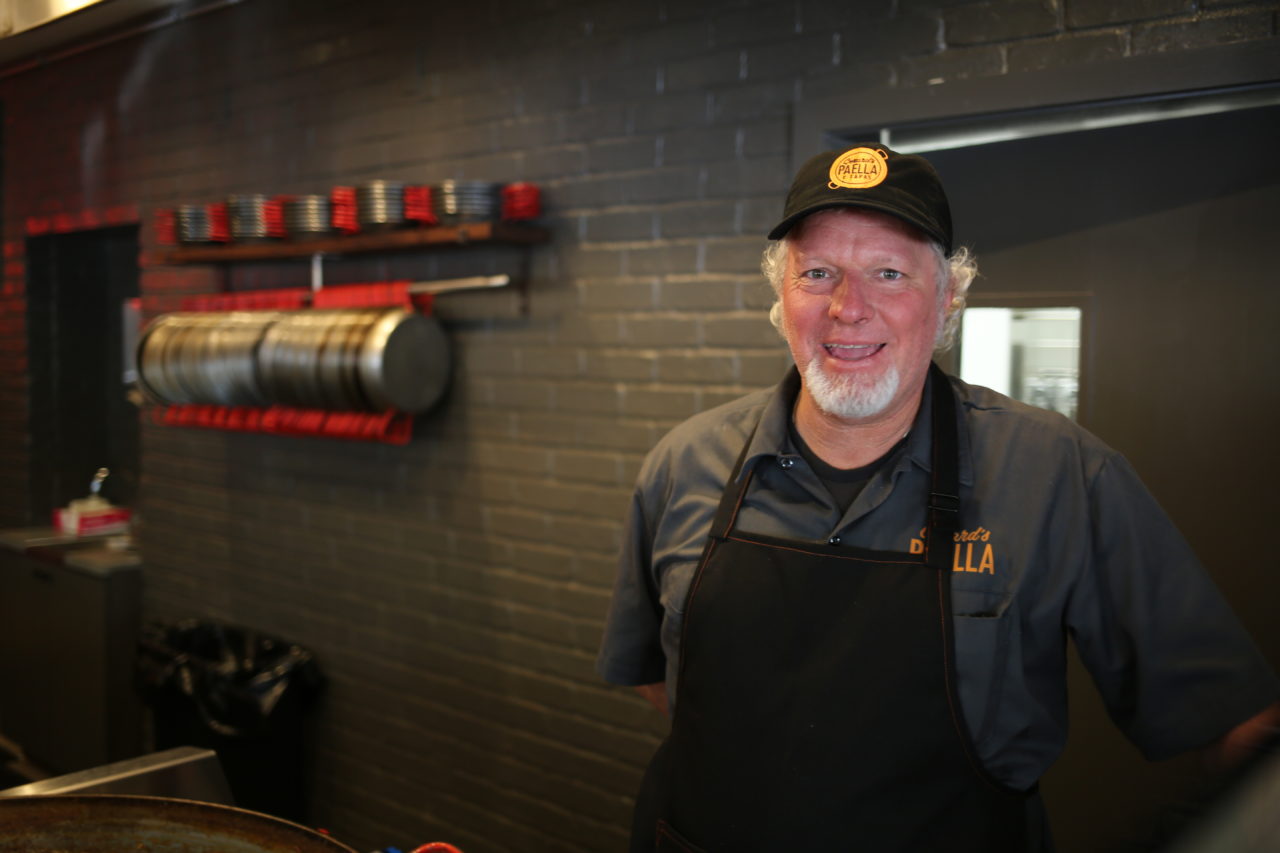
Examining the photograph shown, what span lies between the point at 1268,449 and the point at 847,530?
1.03 metres

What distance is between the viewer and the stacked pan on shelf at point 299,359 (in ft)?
9.82

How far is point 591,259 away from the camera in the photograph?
2.84 m

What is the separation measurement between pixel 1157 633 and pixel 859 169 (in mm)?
822

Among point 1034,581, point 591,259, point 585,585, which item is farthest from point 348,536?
point 1034,581

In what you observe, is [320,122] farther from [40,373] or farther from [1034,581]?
[1034,581]

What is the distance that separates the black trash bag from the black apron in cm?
221

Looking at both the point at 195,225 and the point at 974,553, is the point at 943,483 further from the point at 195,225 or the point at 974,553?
the point at 195,225

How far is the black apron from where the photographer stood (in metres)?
1.39

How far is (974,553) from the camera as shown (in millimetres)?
1485

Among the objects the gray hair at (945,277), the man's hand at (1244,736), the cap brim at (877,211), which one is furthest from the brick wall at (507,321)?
the man's hand at (1244,736)

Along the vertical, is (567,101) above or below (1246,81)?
above

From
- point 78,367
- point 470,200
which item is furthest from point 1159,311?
point 78,367

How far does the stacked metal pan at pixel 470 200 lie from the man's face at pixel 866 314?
141cm

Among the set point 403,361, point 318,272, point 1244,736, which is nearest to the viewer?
point 1244,736
